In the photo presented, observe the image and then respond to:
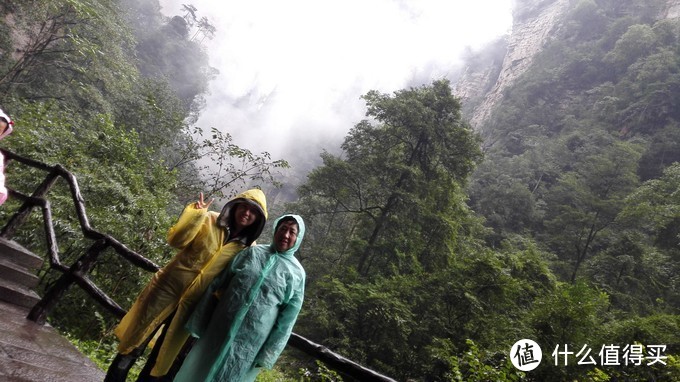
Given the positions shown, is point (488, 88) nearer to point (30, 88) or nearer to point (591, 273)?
point (591, 273)

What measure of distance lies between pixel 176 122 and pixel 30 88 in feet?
20.1

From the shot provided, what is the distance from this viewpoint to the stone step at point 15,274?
3.10m

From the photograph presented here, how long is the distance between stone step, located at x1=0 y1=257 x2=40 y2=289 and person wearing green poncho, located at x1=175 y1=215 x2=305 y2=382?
2.31 metres

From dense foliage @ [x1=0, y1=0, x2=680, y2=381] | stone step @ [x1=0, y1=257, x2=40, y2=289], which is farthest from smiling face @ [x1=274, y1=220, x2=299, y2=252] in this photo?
dense foliage @ [x1=0, y1=0, x2=680, y2=381]

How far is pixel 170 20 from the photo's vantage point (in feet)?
143

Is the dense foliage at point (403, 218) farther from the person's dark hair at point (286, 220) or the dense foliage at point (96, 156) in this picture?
the person's dark hair at point (286, 220)

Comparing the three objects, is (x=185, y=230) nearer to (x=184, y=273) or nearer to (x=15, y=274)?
(x=184, y=273)

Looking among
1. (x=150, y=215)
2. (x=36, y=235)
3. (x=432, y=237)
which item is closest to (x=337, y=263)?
(x=432, y=237)

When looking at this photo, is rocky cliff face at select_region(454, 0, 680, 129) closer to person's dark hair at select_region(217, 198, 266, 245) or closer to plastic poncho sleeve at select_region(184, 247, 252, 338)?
person's dark hair at select_region(217, 198, 266, 245)

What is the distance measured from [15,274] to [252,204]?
2482 millimetres

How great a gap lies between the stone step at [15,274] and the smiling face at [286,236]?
8.58 feet

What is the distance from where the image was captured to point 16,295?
295 cm

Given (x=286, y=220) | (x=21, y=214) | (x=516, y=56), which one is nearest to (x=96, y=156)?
(x=21, y=214)

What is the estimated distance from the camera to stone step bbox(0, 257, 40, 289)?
10.2 ft
